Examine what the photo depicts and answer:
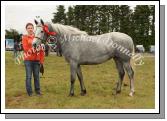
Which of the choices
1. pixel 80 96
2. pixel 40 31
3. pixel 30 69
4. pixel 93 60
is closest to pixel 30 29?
pixel 40 31

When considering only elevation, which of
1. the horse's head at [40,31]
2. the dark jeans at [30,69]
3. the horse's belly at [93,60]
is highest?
the horse's head at [40,31]

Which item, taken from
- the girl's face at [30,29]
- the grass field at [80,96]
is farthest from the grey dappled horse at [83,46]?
the grass field at [80,96]

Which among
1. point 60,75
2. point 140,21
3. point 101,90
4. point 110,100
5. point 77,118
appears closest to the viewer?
point 77,118

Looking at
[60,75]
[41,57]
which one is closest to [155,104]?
[41,57]

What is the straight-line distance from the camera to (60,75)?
13.4 meters

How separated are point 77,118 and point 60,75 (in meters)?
6.32

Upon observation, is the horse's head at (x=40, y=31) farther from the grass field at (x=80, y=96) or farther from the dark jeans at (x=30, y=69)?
the grass field at (x=80, y=96)

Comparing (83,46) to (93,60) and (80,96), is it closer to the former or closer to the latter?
(93,60)

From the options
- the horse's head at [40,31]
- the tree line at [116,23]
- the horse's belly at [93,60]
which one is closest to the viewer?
the horse's head at [40,31]

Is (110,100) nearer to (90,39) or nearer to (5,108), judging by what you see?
(90,39)

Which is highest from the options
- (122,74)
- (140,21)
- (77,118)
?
(140,21)

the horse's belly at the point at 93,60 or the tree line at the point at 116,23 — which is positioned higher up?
the tree line at the point at 116,23

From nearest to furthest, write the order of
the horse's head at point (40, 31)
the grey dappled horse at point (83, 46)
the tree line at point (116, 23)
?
the horse's head at point (40, 31), the grey dappled horse at point (83, 46), the tree line at point (116, 23)

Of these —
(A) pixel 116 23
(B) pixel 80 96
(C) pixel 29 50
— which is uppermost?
(A) pixel 116 23
